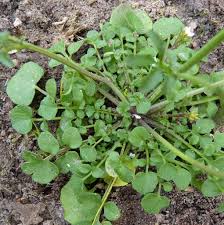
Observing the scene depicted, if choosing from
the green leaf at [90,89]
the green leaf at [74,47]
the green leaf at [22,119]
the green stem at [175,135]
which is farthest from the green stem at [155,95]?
the green leaf at [22,119]

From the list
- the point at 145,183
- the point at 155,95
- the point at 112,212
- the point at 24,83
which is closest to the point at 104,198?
the point at 112,212

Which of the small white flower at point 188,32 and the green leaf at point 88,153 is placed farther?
the small white flower at point 188,32

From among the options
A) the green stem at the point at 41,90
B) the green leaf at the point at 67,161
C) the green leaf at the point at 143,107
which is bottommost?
the green leaf at the point at 67,161

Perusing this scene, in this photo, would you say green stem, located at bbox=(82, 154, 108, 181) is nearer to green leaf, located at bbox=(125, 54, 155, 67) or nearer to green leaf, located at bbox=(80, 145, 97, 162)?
green leaf, located at bbox=(80, 145, 97, 162)

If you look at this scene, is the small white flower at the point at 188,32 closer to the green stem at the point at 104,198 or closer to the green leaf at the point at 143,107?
the green leaf at the point at 143,107

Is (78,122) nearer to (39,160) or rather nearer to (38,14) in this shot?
(39,160)


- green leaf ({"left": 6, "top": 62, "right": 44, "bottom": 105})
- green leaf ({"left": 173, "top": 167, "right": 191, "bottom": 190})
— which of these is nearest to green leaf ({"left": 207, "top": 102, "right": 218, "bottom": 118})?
green leaf ({"left": 173, "top": 167, "right": 191, "bottom": 190})

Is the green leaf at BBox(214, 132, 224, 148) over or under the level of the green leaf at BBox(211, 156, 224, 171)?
over
